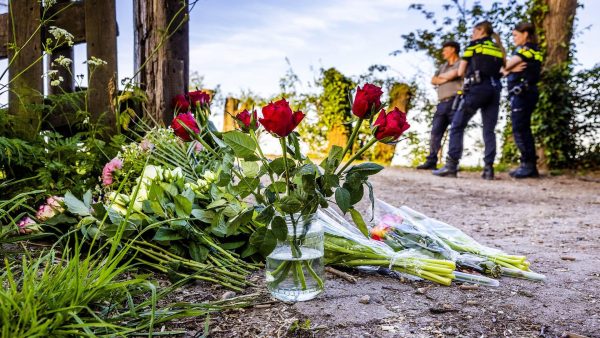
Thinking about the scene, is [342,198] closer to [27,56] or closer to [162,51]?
[162,51]

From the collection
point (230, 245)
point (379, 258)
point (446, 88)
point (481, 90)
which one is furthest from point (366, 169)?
point (446, 88)

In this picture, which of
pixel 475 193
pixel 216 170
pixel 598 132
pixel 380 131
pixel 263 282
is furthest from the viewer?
pixel 598 132

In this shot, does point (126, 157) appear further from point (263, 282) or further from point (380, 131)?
point (380, 131)

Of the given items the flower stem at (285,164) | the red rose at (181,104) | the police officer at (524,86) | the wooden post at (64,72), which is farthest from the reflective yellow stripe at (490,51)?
the flower stem at (285,164)

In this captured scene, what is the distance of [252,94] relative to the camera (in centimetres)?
1129

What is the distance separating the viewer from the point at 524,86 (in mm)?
7977

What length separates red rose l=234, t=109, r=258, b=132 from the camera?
182 centimetres

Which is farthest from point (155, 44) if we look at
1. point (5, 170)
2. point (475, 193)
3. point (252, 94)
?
point (252, 94)

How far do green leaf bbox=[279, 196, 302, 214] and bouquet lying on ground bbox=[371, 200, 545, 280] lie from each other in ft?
3.17

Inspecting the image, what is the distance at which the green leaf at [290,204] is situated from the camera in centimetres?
179

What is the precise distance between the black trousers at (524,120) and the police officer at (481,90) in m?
0.58

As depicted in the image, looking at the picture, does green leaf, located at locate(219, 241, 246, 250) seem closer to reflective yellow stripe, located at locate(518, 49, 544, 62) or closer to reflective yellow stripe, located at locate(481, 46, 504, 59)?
reflective yellow stripe, located at locate(481, 46, 504, 59)

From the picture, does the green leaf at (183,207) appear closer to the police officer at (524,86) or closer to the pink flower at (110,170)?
the pink flower at (110,170)

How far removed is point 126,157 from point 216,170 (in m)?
0.64
